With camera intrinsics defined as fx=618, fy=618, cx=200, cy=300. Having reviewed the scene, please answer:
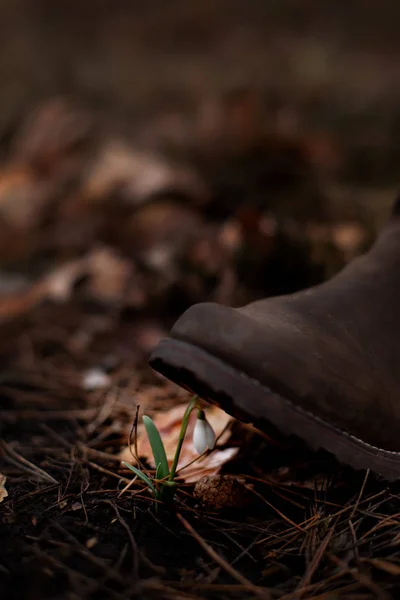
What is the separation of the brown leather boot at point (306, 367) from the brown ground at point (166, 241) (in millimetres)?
Result: 44

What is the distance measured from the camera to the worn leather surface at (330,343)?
2.46 feet

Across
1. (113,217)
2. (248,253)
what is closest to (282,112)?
(113,217)

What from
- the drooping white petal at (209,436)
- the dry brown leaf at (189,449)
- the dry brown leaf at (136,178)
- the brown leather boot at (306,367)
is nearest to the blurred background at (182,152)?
the dry brown leaf at (136,178)

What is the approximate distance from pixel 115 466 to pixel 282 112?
9.64 feet

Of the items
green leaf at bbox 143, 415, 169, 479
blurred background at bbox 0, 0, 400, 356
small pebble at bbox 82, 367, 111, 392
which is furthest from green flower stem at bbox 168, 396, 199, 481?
blurred background at bbox 0, 0, 400, 356

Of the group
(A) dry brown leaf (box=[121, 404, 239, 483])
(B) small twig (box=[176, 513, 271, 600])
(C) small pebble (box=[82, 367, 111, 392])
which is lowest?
(C) small pebble (box=[82, 367, 111, 392])

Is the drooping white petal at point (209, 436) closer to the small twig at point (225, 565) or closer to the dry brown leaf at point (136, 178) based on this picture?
the small twig at point (225, 565)

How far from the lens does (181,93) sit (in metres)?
3.92

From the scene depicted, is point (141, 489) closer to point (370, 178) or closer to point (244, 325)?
point (244, 325)

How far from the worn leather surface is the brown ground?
76 millimetres

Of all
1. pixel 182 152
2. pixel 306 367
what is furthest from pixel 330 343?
pixel 182 152

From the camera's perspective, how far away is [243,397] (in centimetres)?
71

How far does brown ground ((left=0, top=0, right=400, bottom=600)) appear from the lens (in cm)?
69

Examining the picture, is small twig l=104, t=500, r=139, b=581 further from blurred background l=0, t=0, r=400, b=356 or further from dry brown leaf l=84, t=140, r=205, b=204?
dry brown leaf l=84, t=140, r=205, b=204
